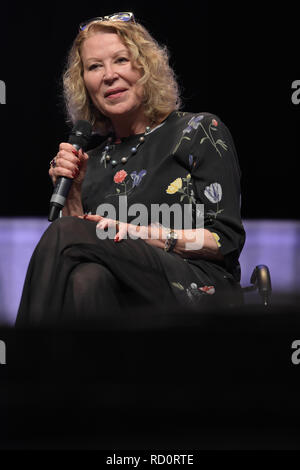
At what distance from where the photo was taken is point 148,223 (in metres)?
1.52

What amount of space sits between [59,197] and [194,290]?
35 centimetres

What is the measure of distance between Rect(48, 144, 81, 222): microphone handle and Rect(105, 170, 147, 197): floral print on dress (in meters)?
0.31

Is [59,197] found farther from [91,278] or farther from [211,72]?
[211,72]

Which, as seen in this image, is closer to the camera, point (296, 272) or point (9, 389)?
point (9, 389)

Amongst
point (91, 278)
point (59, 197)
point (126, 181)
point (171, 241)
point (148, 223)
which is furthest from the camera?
point (126, 181)

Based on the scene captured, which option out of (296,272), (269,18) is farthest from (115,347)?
(296,272)

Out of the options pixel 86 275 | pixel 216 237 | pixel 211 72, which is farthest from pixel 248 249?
pixel 86 275

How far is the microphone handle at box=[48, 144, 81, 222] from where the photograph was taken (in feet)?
4.19

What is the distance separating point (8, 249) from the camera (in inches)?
132

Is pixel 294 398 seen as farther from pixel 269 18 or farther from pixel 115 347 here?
pixel 269 18

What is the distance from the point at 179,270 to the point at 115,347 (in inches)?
33.2

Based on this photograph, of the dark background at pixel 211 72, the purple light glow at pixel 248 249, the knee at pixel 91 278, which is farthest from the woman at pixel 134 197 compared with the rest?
the purple light glow at pixel 248 249

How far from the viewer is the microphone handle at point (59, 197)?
1276 mm

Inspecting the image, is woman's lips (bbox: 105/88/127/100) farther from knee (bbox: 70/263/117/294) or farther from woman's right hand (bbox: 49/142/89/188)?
knee (bbox: 70/263/117/294)
